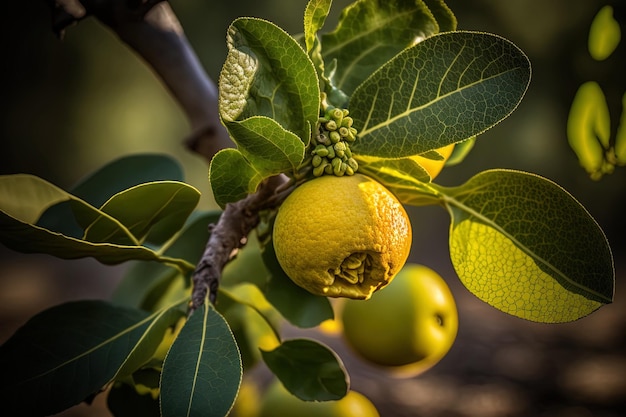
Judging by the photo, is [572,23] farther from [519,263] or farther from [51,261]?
[51,261]

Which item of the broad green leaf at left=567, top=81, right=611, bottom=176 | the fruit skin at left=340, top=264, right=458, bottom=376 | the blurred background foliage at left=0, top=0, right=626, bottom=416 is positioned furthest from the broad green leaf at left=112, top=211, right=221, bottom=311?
the blurred background foliage at left=0, top=0, right=626, bottom=416

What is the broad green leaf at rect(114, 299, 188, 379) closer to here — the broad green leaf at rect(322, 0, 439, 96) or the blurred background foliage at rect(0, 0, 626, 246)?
the broad green leaf at rect(322, 0, 439, 96)

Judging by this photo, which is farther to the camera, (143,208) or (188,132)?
(188,132)

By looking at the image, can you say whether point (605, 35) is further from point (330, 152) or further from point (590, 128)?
point (330, 152)

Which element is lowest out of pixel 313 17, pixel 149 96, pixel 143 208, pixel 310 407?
pixel 149 96

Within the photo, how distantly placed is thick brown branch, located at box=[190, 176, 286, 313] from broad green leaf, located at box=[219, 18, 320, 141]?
0.23 ft

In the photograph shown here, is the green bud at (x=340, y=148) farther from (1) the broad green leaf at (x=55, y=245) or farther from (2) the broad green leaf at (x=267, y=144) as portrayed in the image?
(1) the broad green leaf at (x=55, y=245)

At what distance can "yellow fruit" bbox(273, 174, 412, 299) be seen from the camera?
1.19ft

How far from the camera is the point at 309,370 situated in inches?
19.3

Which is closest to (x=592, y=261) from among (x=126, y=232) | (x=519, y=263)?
(x=519, y=263)

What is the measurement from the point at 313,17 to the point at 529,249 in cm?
20

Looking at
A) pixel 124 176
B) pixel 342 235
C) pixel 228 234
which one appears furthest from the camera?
pixel 124 176

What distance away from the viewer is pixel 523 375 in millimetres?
1528

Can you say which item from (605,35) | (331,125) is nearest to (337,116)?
(331,125)
